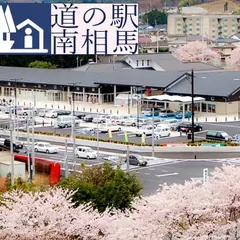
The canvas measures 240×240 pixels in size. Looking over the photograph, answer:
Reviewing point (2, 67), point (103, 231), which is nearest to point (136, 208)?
point (103, 231)

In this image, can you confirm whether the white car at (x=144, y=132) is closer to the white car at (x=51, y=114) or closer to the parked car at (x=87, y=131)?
the parked car at (x=87, y=131)

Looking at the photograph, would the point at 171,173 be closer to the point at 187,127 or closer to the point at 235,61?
the point at 187,127

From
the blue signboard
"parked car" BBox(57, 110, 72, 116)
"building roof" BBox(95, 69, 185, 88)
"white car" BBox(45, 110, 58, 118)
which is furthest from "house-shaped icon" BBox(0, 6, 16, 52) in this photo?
"building roof" BBox(95, 69, 185, 88)

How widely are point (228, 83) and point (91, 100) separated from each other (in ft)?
13.9

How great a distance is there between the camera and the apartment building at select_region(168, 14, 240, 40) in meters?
50.5

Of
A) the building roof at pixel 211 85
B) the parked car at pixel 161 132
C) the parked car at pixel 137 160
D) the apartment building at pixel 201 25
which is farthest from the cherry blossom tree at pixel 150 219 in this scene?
the apartment building at pixel 201 25

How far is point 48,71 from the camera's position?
26.7 metres

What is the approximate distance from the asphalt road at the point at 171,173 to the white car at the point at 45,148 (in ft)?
8.12

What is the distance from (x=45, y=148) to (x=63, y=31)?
21.9ft

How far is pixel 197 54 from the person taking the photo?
36.0 metres

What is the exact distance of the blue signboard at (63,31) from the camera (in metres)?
9.73

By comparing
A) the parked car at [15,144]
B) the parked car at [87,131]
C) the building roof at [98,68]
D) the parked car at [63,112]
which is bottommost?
Answer: the parked car at [15,144]

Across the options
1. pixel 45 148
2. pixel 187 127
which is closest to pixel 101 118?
pixel 187 127

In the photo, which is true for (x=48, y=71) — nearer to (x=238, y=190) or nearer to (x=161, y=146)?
(x=161, y=146)
